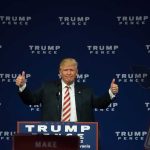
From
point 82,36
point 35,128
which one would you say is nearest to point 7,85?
point 82,36

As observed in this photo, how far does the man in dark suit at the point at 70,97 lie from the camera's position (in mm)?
4016

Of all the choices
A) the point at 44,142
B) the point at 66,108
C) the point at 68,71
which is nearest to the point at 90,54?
the point at 68,71

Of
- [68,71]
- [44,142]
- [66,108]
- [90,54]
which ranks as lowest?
[44,142]

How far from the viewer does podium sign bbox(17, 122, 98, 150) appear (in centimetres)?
328

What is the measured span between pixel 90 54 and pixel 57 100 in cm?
205

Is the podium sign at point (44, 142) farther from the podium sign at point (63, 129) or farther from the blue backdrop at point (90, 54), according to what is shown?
the blue backdrop at point (90, 54)

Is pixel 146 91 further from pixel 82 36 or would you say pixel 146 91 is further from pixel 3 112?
pixel 3 112

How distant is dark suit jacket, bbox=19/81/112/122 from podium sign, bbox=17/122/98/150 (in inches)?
26.7

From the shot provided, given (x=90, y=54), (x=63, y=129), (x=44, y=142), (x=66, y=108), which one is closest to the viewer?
(x=44, y=142)

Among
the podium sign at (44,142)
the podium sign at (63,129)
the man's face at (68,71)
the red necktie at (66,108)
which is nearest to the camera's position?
the podium sign at (44,142)

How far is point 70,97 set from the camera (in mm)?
4062

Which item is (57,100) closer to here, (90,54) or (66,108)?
(66,108)

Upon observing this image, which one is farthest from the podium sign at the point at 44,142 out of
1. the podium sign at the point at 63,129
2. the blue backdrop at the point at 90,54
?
the blue backdrop at the point at 90,54

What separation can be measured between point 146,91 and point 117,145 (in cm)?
62
